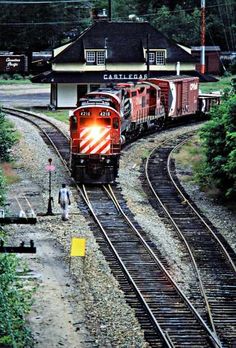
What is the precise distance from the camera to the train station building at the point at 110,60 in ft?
195

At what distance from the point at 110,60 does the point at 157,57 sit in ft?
12.3

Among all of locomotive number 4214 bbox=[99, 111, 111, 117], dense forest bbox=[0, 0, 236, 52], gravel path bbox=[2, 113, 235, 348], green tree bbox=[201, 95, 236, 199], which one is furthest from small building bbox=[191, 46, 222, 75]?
locomotive number 4214 bbox=[99, 111, 111, 117]

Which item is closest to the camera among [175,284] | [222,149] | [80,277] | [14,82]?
[175,284]

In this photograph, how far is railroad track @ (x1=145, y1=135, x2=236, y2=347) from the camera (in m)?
17.9

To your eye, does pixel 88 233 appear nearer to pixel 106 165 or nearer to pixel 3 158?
pixel 106 165

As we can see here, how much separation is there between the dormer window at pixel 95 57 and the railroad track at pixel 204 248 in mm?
25529

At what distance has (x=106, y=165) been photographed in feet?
103

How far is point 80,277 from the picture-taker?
20438mm

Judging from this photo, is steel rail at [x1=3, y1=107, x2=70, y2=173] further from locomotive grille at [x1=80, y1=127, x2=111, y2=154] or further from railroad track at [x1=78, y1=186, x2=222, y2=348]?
railroad track at [x1=78, y1=186, x2=222, y2=348]

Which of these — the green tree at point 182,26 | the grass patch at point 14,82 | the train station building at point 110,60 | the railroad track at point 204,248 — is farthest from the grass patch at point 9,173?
the green tree at point 182,26

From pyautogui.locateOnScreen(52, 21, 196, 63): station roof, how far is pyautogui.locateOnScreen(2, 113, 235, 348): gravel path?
29.6m

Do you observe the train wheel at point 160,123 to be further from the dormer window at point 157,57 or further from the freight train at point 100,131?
the dormer window at point 157,57

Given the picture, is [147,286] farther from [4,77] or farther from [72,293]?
[4,77]

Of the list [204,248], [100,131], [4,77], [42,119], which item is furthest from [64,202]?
[4,77]
